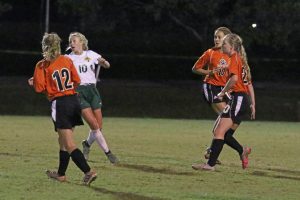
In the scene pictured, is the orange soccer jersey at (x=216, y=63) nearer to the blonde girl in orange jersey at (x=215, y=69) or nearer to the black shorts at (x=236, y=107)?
the blonde girl in orange jersey at (x=215, y=69)

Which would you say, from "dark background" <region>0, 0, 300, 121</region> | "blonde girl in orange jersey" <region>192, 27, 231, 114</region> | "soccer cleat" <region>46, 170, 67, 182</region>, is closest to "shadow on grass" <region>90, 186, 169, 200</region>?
"soccer cleat" <region>46, 170, 67, 182</region>

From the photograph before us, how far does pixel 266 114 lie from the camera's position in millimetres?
29594

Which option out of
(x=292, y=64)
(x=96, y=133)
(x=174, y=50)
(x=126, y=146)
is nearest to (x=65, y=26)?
(x=174, y=50)

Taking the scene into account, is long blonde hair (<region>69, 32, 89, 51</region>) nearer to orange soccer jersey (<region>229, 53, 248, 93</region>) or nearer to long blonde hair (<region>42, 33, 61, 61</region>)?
long blonde hair (<region>42, 33, 61, 61</region>)

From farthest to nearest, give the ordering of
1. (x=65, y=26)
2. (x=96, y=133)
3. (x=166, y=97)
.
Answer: (x=65, y=26), (x=166, y=97), (x=96, y=133)

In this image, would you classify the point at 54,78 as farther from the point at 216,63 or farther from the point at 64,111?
the point at 216,63

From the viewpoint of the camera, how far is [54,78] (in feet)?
32.5

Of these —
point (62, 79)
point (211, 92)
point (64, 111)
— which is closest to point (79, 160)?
point (64, 111)

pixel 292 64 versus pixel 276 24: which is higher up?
pixel 276 24

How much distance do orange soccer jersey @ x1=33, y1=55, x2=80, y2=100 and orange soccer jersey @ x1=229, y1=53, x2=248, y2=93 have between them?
2517 mm

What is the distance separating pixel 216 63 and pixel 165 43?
30227 millimetres

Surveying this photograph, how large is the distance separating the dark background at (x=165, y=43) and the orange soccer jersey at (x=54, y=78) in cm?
1879

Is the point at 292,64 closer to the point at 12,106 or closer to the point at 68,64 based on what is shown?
the point at 12,106

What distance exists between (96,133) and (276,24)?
24.1m
